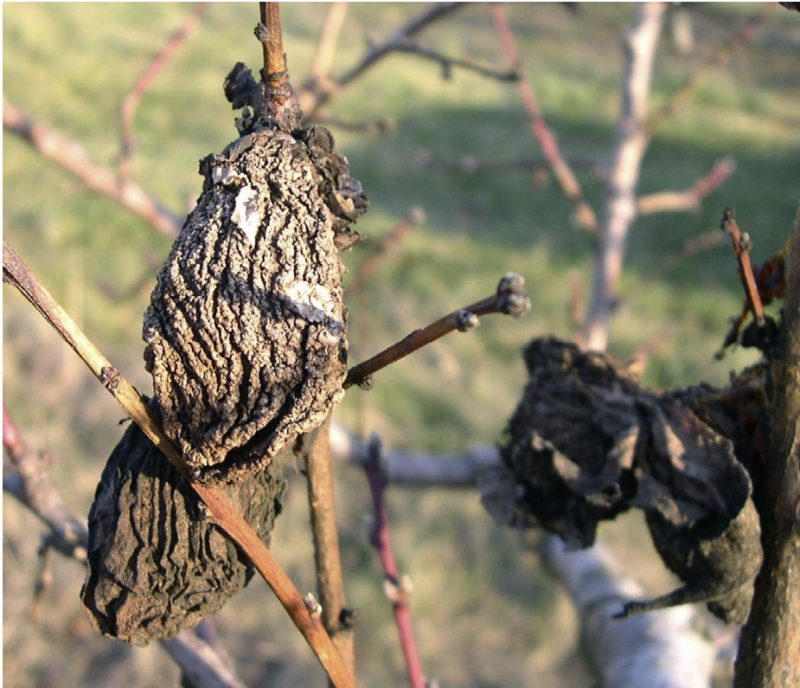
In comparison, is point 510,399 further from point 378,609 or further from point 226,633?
point 226,633

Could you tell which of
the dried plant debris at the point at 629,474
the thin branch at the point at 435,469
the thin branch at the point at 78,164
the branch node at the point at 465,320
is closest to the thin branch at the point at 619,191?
the thin branch at the point at 435,469

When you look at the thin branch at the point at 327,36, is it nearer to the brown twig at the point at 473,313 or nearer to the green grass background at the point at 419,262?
the green grass background at the point at 419,262

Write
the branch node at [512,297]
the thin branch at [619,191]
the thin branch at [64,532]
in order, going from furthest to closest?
the thin branch at [619,191], the thin branch at [64,532], the branch node at [512,297]

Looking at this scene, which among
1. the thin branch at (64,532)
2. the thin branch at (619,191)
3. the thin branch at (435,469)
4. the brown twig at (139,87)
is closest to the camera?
the thin branch at (64,532)

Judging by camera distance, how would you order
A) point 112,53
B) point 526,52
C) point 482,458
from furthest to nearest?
point 526,52 < point 112,53 < point 482,458

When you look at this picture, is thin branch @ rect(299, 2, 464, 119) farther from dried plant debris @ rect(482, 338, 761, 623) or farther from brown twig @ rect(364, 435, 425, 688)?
dried plant debris @ rect(482, 338, 761, 623)

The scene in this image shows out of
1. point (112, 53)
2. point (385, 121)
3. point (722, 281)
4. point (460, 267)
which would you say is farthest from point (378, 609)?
point (112, 53)
